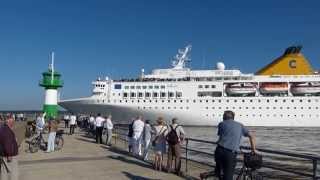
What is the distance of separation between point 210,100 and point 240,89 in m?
4.34

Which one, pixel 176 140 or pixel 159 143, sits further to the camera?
pixel 159 143

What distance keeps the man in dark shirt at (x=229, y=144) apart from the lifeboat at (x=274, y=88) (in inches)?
2397

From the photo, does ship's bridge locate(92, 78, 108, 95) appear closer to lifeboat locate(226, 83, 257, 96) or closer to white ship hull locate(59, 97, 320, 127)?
white ship hull locate(59, 97, 320, 127)

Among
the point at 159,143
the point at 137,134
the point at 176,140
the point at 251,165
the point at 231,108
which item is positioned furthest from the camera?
the point at 231,108

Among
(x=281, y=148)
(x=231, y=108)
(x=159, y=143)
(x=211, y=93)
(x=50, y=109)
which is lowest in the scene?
(x=281, y=148)

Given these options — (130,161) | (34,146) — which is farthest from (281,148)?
(130,161)

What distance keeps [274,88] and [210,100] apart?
8.98 m

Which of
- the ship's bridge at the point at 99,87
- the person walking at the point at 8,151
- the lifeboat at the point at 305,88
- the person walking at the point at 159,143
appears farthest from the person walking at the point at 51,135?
the lifeboat at the point at 305,88

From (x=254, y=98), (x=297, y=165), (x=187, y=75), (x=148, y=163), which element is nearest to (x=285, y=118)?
(x=254, y=98)

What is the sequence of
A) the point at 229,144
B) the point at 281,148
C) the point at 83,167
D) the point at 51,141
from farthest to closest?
the point at 281,148 < the point at 51,141 < the point at 83,167 < the point at 229,144

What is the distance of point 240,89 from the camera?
67.1m

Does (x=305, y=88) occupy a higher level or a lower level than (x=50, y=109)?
higher

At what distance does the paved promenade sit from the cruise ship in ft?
157

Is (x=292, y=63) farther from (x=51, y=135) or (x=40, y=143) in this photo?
(x=51, y=135)
